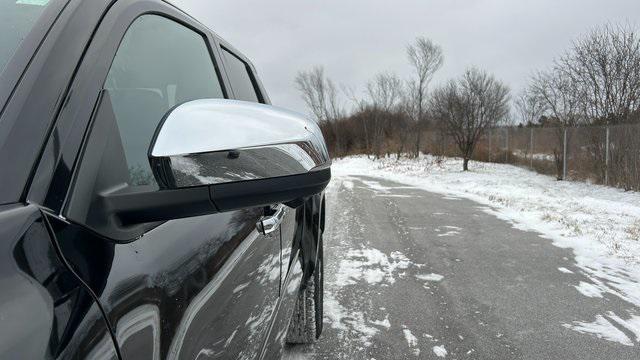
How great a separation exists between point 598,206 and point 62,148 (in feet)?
38.0

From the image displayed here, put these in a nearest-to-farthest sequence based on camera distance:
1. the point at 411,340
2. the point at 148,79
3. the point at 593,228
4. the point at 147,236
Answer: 1. the point at 147,236
2. the point at 148,79
3. the point at 411,340
4. the point at 593,228

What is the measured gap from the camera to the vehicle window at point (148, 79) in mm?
1159

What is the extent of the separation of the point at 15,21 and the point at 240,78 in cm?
147

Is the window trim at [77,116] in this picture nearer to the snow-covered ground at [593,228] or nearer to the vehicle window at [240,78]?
the vehicle window at [240,78]

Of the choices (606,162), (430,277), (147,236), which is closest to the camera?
(147,236)

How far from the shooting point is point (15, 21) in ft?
3.67

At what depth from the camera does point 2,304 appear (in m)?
0.65

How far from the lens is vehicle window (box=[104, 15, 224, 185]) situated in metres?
1.16

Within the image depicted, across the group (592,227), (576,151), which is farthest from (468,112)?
(592,227)

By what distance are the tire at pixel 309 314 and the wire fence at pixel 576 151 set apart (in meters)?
13.9

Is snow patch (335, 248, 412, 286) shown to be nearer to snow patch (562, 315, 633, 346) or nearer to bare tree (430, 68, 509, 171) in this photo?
snow patch (562, 315, 633, 346)

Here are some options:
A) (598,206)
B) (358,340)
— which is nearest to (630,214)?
(598,206)

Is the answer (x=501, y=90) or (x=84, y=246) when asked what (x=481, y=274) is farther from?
(x=501, y=90)

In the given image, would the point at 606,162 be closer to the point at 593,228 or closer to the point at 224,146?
the point at 593,228
